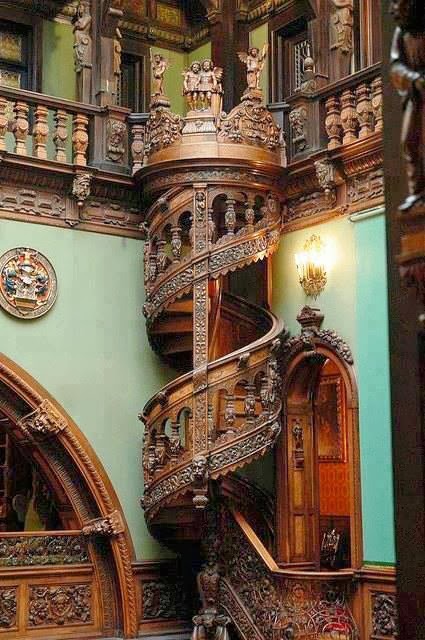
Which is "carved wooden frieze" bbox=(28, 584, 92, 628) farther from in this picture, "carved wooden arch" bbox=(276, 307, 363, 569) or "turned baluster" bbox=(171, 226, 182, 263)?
Answer: "turned baluster" bbox=(171, 226, 182, 263)

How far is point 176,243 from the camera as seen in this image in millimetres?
9789

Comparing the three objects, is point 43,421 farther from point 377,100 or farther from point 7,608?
point 377,100

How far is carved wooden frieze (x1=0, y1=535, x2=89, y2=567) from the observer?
9.61 meters

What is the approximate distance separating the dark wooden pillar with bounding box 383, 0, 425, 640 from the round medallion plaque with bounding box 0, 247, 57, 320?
5.55m

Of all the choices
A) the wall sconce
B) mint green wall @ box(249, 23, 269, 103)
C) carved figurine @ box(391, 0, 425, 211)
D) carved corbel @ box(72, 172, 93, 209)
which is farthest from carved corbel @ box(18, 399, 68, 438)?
carved figurine @ box(391, 0, 425, 211)

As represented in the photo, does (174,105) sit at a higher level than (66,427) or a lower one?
higher

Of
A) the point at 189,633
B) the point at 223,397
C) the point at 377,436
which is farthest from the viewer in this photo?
the point at 189,633

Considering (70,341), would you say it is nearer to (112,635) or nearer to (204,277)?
(204,277)

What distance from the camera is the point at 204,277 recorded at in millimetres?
9609

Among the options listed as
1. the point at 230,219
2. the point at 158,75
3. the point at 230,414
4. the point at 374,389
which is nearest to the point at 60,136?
the point at 158,75

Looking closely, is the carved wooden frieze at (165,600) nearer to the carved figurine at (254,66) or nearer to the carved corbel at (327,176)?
the carved corbel at (327,176)

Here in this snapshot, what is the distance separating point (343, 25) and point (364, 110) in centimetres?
101

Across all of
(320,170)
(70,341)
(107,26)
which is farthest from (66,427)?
(107,26)

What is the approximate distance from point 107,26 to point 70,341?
2.91 metres
